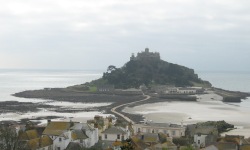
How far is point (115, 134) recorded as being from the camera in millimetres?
34562

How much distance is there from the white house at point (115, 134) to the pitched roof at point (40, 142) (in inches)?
206

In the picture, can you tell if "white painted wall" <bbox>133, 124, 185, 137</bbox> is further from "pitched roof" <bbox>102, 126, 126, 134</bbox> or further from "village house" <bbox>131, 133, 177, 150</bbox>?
"pitched roof" <bbox>102, 126, 126, 134</bbox>

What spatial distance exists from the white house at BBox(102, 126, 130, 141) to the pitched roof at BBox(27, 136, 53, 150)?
5225 mm

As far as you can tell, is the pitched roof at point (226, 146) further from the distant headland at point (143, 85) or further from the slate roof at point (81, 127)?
the distant headland at point (143, 85)

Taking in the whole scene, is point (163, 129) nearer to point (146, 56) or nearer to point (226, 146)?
point (226, 146)

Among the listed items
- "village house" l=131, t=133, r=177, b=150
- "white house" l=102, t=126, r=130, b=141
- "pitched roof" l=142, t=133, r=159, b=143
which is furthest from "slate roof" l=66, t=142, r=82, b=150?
"pitched roof" l=142, t=133, r=159, b=143

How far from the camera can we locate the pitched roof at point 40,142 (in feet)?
98.1

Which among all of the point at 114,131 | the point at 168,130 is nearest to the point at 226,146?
the point at 114,131

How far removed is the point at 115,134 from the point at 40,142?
6.74m

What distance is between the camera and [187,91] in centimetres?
13225

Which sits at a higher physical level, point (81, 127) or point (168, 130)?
point (81, 127)

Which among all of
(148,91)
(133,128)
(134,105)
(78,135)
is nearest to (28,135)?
(78,135)

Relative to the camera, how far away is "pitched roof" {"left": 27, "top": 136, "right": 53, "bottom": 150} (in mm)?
29905

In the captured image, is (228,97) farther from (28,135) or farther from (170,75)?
(28,135)
